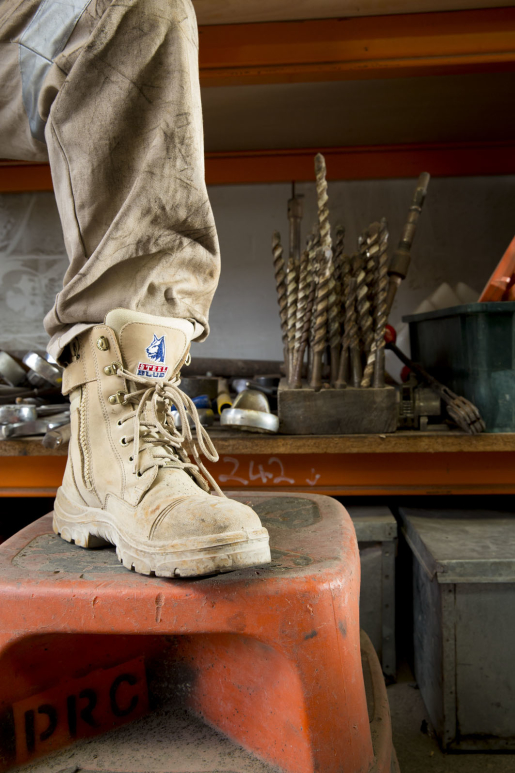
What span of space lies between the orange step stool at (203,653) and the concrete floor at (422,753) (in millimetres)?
380

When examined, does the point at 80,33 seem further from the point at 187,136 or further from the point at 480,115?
the point at 480,115

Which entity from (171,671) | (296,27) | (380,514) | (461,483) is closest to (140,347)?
(171,671)

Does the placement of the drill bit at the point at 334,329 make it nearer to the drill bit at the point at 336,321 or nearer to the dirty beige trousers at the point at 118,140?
the drill bit at the point at 336,321

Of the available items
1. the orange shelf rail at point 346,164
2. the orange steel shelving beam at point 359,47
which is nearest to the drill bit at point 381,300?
the orange steel shelving beam at point 359,47

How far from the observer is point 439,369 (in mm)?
1765

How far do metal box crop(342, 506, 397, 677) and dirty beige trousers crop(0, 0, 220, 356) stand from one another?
894mm

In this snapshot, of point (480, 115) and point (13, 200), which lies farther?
point (13, 200)

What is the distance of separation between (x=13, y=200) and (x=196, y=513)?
98.0 inches

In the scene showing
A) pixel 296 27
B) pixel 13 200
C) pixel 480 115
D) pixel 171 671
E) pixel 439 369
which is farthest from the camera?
pixel 13 200

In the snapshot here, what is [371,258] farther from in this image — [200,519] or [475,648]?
[200,519]

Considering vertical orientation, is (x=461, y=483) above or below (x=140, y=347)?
below

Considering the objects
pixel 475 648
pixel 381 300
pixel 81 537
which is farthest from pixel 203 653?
pixel 381 300

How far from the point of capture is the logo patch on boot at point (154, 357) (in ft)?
2.73

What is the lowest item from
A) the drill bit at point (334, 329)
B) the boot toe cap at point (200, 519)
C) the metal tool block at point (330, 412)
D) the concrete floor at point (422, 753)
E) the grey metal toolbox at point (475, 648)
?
the concrete floor at point (422, 753)
